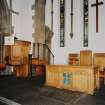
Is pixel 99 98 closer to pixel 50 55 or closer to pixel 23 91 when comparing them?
pixel 23 91

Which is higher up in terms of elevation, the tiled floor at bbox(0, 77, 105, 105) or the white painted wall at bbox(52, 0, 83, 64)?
the white painted wall at bbox(52, 0, 83, 64)

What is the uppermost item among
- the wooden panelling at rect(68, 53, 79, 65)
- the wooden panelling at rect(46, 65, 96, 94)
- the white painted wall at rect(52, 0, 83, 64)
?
the white painted wall at rect(52, 0, 83, 64)

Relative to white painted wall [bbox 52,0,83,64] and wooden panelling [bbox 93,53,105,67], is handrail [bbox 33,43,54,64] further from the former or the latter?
wooden panelling [bbox 93,53,105,67]

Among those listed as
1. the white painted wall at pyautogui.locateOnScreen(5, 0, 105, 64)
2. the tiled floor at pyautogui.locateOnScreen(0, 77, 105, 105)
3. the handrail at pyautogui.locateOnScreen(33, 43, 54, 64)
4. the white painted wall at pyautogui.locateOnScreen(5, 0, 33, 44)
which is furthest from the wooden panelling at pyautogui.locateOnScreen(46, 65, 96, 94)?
the white painted wall at pyautogui.locateOnScreen(5, 0, 33, 44)

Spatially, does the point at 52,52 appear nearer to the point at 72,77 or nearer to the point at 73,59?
the point at 73,59

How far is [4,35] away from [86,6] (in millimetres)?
4097

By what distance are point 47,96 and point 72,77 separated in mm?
975

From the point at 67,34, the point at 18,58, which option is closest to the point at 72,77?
the point at 18,58

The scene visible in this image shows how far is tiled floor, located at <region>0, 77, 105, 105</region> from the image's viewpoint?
4.05 metres

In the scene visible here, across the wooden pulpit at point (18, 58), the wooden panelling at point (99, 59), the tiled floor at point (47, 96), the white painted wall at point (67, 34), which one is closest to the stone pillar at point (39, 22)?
the white painted wall at point (67, 34)

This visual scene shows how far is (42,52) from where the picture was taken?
930cm

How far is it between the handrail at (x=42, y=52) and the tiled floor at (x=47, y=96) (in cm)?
386

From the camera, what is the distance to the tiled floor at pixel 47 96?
4.05m

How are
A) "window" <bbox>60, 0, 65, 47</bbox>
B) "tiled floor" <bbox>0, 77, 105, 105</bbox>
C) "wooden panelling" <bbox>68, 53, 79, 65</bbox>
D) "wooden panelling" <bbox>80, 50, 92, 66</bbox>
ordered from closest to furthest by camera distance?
"tiled floor" <bbox>0, 77, 105, 105</bbox> → "wooden panelling" <bbox>80, 50, 92, 66</bbox> → "wooden panelling" <bbox>68, 53, 79, 65</bbox> → "window" <bbox>60, 0, 65, 47</bbox>
